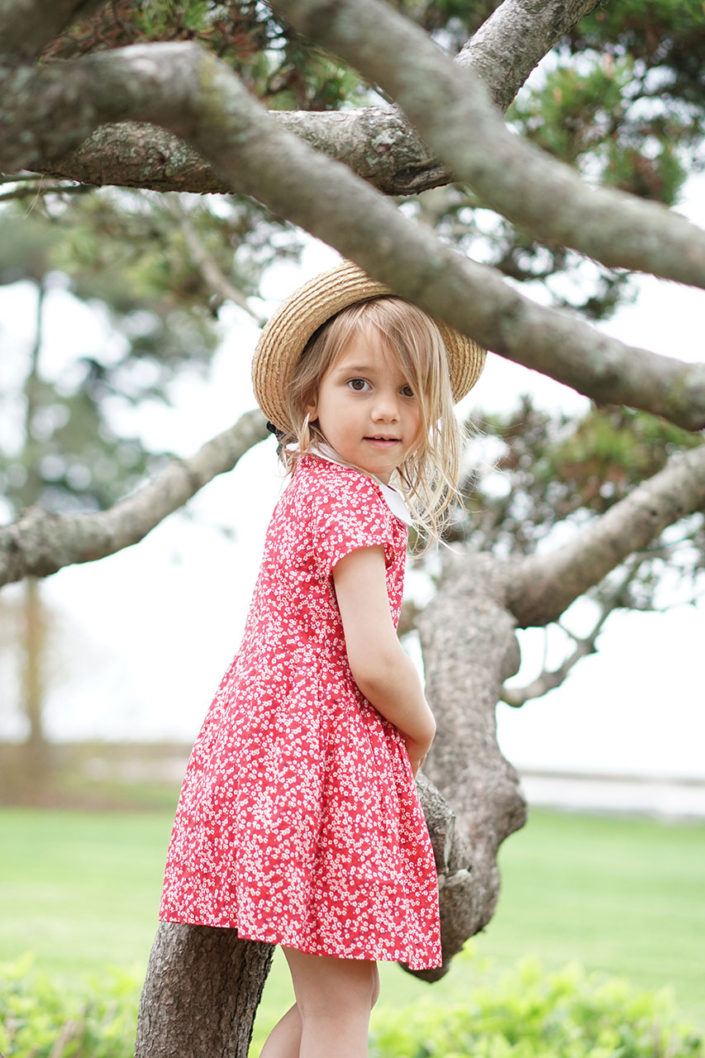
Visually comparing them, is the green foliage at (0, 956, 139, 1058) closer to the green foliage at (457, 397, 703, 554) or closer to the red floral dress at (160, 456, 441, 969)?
the red floral dress at (160, 456, 441, 969)

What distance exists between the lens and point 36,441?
483 inches

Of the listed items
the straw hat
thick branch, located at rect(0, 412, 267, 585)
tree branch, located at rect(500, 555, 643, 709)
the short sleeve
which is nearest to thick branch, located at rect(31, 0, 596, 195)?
the straw hat

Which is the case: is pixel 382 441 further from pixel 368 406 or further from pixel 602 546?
pixel 602 546

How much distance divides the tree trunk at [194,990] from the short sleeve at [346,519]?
0.59 meters

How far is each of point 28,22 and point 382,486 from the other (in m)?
0.80

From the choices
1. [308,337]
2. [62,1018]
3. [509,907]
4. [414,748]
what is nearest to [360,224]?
[308,337]

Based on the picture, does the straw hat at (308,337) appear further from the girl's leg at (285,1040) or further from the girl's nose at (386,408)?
the girl's leg at (285,1040)

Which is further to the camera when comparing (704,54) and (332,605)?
(704,54)

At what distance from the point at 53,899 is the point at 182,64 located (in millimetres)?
6033

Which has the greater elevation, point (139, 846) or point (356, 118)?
point (356, 118)

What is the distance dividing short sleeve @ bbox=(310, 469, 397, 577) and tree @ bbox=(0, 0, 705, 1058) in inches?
15.2

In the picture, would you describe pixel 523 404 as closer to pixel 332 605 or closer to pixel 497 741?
pixel 497 741

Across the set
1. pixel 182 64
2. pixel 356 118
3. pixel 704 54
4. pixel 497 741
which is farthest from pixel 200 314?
pixel 182 64

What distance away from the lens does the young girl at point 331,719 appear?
4.42 feet
